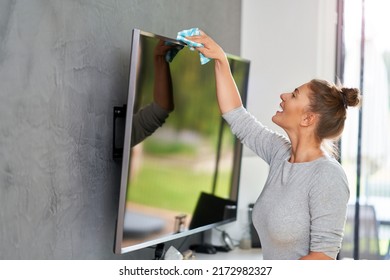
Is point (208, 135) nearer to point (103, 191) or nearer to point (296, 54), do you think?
point (103, 191)

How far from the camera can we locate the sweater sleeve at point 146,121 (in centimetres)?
231

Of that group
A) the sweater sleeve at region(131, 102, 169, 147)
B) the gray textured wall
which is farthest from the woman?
the gray textured wall

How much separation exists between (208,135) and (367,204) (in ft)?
5.36

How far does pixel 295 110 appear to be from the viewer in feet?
7.56

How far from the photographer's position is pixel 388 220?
4086 millimetres

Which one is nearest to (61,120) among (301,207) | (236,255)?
(301,207)

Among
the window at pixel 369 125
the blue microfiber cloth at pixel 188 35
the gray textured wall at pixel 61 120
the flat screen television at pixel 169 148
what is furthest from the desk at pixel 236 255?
the blue microfiber cloth at pixel 188 35

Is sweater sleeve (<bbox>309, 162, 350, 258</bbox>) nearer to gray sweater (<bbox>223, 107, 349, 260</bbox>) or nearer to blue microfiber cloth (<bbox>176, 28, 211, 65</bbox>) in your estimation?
gray sweater (<bbox>223, 107, 349, 260</bbox>)

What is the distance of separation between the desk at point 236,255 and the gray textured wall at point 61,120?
840 mm

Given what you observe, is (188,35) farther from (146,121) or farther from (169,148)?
(169,148)

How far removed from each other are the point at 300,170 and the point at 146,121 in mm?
605

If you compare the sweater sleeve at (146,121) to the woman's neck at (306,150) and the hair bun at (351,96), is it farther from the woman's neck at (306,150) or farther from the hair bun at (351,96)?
the hair bun at (351,96)

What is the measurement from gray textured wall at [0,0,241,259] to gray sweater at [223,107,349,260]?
24.2 inches

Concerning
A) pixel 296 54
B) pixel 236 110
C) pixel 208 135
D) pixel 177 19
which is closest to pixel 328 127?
pixel 236 110
